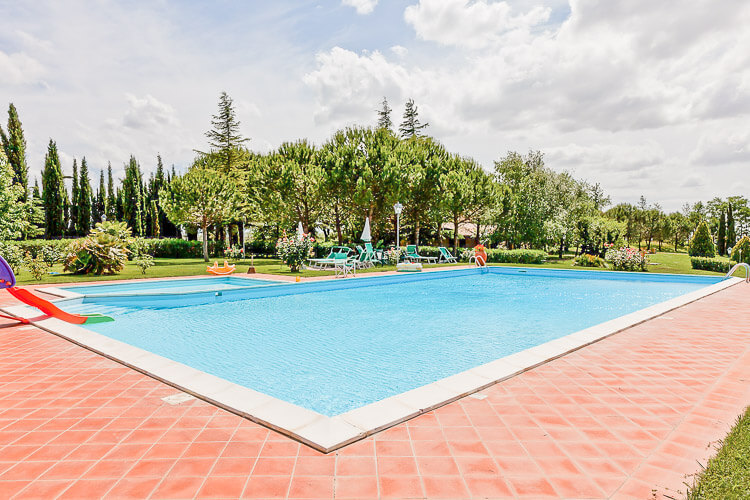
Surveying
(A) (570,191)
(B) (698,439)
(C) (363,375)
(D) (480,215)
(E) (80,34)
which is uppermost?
(E) (80,34)

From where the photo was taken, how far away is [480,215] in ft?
92.0

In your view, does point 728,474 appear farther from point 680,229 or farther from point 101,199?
point 680,229

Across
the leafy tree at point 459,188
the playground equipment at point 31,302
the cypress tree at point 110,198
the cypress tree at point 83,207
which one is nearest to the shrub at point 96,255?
the playground equipment at point 31,302

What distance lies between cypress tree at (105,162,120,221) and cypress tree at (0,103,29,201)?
33.7ft

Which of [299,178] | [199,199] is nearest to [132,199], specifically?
[199,199]

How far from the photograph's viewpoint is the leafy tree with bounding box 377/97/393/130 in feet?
136

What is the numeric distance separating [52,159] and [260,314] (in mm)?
36601

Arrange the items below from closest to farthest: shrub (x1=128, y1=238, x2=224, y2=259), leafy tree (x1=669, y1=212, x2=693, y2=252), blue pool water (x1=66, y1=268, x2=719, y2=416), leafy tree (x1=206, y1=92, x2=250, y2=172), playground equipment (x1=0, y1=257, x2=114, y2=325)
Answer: blue pool water (x1=66, y1=268, x2=719, y2=416), playground equipment (x1=0, y1=257, x2=114, y2=325), shrub (x1=128, y1=238, x2=224, y2=259), leafy tree (x1=206, y1=92, x2=250, y2=172), leafy tree (x1=669, y1=212, x2=693, y2=252)

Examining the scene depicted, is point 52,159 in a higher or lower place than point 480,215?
higher

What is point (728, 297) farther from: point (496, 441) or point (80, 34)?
point (80, 34)

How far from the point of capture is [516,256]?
2473 centimetres

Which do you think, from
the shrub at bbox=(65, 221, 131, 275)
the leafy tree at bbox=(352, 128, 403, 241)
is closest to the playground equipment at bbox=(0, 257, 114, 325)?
the shrub at bbox=(65, 221, 131, 275)

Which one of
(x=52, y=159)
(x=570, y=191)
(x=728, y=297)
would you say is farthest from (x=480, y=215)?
(x=52, y=159)

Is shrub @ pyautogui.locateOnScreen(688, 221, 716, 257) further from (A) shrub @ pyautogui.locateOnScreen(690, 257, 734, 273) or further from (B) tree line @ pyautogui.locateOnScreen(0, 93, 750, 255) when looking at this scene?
(B) tree line @ pyautogui.locateOnScreen(0, 93, 750, 255)
